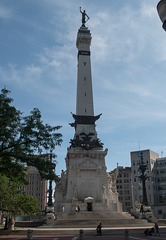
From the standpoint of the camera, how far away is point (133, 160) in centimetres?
7750

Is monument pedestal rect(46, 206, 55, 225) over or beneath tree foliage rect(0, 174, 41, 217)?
beneath

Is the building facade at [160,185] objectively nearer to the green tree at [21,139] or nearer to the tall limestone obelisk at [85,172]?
the tall limestone obelisk at [85,172]

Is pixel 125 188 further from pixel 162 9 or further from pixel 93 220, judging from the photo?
pixel 162 9

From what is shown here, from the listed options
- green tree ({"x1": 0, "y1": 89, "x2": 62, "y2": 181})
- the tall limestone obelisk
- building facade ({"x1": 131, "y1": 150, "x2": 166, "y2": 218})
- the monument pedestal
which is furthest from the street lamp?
building facade ({"x1": 131, "y1": 150, "x2": 166, "y2": 218})

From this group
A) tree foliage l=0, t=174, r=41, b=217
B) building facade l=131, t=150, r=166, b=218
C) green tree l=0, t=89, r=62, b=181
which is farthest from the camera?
building facade l=131, t=150, r=166, b=218

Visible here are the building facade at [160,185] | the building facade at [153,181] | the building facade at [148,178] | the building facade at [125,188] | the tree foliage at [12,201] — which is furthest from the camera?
the building facade at [125,188]

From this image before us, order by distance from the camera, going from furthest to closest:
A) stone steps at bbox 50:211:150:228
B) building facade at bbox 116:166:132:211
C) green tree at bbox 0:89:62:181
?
1. building facade at bbox 116:166:132:211
2. stone steps at bbox 50:211:150:228
3. green tree at bbox 0:89:62:181

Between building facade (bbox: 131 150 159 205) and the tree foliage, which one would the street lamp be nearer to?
the tree foliage

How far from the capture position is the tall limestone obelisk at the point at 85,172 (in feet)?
135

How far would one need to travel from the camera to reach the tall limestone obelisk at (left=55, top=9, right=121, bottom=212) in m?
41.0

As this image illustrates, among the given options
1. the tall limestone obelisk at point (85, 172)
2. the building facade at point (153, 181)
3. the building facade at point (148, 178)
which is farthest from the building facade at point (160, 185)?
the tall limestone obelisk at point (85, 172)

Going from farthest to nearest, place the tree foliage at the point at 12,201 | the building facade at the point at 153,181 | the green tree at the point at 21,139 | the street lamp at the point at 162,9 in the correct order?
the building facade at the point at 153,181
the tree foliage at the point at 12,201
the green tree at the point at 21,139
the street lamp at the point at 162,9

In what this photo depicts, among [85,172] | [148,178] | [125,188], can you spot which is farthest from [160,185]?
[85,172]

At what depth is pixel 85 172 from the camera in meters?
44.2
